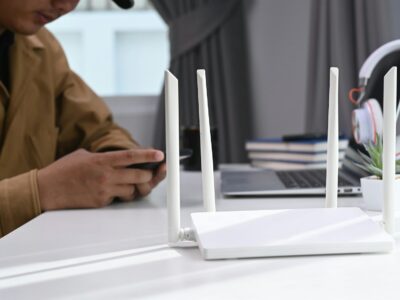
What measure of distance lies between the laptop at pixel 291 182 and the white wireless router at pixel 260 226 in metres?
0.36

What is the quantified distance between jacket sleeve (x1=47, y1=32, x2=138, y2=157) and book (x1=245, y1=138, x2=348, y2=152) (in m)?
0.35

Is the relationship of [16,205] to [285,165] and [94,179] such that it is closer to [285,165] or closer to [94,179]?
[94,179]

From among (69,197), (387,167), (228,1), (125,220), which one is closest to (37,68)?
(69,197)

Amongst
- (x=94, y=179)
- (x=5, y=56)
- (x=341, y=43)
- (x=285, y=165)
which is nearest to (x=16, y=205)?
(x=94, y=179)

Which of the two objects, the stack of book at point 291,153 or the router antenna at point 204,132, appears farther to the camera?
the stack of book at point 291,153

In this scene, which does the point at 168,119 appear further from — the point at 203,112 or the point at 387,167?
the point at 387,167

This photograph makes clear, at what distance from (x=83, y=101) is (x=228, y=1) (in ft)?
2.89

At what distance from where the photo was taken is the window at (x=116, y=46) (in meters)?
2.57

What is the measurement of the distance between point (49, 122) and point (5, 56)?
0.18 metres

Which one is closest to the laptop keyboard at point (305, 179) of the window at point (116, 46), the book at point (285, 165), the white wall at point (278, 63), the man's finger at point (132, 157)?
the book at point (285, 165)

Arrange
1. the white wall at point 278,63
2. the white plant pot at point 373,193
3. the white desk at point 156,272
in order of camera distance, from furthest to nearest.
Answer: the white wall at point 278,63 → the white plant pot at point 373,193 → the white desk at point 156,272

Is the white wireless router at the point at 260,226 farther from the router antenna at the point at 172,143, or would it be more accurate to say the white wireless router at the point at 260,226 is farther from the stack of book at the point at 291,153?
the stack of book at the point at 291,153

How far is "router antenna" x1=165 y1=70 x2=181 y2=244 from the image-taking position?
605 mm

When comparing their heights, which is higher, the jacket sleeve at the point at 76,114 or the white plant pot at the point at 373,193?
the jacket sleeve at the point at 76,114
